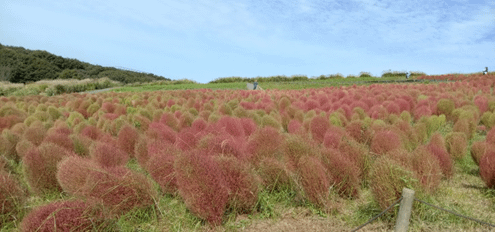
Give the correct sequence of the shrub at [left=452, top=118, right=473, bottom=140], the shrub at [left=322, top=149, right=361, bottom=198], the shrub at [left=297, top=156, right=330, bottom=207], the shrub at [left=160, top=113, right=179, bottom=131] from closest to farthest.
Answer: the shrub at [left=297, top=156, right=330, bottom=207]
the shrub at [left=322, top=149, right=361, bottom=198]
the shrub at [left=452, top=118, right=473, bottom=140]
the shrub at [left=160, top=113, right=179, bottom=131]

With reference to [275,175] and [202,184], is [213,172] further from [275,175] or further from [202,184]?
[275,175]

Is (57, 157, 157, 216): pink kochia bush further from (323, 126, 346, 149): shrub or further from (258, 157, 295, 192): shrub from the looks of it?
(323, 126, 346, 149): shrub

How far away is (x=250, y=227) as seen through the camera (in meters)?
2.86

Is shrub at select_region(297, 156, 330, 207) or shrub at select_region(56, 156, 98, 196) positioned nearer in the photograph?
shrub at select_region(56, 156, 98, 196)

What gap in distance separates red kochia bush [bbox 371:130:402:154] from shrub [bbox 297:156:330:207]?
1229 millimetres

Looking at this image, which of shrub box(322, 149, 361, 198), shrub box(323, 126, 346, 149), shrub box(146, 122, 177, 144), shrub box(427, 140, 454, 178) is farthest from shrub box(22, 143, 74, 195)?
shrub box(427, 140, 454, 178)

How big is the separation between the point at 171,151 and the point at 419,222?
2.55m

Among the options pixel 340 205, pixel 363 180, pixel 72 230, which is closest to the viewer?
pixel 72 230

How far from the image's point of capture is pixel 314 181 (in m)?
2.97

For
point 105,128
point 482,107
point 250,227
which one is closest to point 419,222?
point 250,227

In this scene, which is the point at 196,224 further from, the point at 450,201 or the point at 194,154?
the point at 450,201

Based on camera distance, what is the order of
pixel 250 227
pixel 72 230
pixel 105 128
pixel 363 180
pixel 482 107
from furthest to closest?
pixel 482 107 → pixel 105 128 → pixel 363 180 → pixel 250 227 → pixel 72 230

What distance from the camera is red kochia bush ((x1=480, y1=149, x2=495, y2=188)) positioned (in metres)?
3.47

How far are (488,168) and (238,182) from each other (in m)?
2.91
